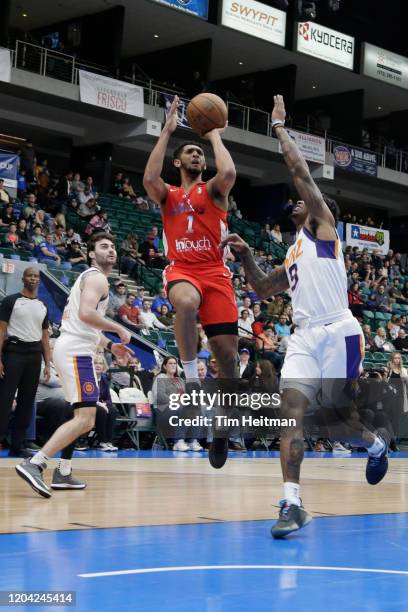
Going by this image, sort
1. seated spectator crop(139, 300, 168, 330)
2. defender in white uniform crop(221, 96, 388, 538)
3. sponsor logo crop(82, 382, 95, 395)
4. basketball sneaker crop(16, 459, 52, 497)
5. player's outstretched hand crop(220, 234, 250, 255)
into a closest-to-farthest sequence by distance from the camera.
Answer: defender in white uniform crop(221, 96, 388, 538)
player's outstretched hand crop(220, 234, 250, 255)
basketball sneaker crop(16, 459, 52, 497)
sponsor logo crop(82, 382, 95, 395)
seated spectator crop(139, 300, 168, 330)

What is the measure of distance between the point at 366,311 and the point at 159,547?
66.7 ft

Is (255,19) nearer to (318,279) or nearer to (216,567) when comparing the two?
(318,279)

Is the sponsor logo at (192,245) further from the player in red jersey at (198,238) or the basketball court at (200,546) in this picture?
the basketball court at (200,546)

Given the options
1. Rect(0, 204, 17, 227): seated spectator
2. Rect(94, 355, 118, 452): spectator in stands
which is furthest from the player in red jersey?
Rect(0, 204, 17, 227): seated spectator

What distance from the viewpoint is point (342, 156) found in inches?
1203

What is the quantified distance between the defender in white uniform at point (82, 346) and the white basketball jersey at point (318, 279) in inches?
70.4

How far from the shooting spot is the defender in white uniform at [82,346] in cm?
689

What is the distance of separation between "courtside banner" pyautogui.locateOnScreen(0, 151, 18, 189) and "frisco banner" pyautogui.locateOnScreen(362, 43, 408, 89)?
15131 mm

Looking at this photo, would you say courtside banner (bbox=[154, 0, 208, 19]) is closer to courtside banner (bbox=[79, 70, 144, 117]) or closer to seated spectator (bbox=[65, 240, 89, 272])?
courtside banner (bbox=[79, 70, 144, 117])

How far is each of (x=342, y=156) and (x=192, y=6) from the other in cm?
773

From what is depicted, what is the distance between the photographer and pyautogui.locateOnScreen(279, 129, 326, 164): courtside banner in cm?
2873

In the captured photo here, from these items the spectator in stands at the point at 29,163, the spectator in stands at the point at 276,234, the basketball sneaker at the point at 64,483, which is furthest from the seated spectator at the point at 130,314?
the spectator in stands at the point at 276,234

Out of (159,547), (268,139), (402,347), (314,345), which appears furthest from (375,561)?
(268,139)

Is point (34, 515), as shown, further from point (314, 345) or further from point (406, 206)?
point (406, 206)
